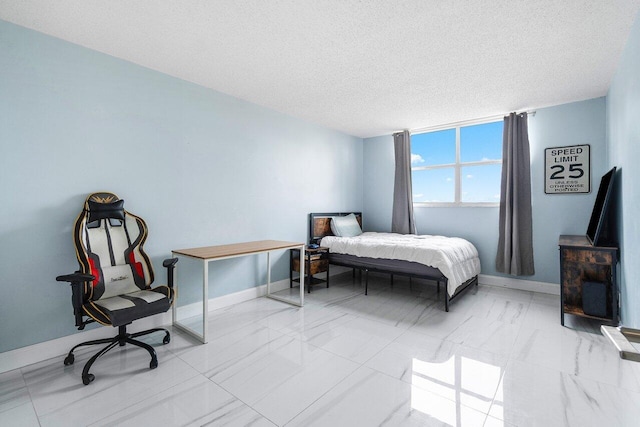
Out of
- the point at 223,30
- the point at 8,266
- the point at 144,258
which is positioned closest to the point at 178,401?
the point at 144,258

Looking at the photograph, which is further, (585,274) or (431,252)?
(431,252)

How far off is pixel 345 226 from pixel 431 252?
1.77m

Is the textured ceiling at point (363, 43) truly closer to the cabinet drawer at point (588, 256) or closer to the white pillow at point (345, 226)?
the cabinet drawer at point (588, 256)

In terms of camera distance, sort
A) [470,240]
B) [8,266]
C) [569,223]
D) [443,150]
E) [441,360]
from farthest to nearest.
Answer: [443,150]
[470,240]
[569,223]
[441,360]
[8,266]

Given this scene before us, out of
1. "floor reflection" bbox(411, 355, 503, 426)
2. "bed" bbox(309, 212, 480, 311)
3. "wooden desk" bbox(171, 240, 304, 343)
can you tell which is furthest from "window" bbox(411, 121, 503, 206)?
"floor reflection" bbox(411, 355, 503, 426)

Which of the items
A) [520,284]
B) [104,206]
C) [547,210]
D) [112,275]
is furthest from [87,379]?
[547,210]

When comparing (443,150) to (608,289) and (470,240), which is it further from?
(608,289)

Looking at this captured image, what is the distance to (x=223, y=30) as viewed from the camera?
2268mm

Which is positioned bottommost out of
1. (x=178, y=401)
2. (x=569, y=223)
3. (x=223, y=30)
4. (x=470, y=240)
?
(x=178, y=401)

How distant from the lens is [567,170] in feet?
12.7

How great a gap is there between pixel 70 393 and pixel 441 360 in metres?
2.56

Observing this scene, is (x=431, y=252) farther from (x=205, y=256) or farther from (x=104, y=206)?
(x=104, y=206)

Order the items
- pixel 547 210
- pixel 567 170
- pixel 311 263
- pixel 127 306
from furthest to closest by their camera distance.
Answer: pixel 311 263 < pixel 547 210 < pixel 567 170 < pixel 127 306

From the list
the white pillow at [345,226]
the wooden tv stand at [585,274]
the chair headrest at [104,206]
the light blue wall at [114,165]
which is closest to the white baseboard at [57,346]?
the light blue wall at [114,165]
